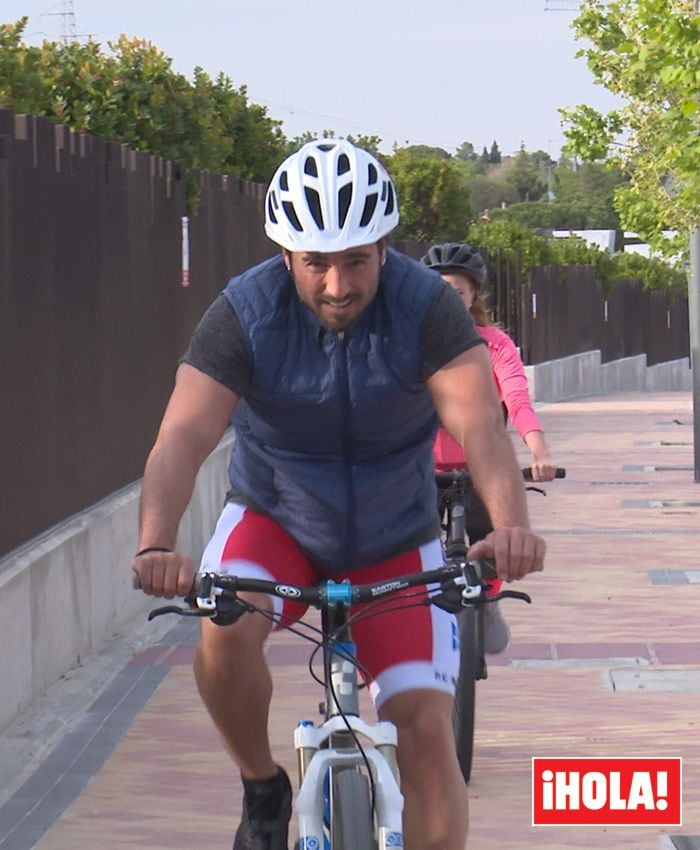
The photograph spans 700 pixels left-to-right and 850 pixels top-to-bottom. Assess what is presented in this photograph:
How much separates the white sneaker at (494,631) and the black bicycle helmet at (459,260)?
117 centimetres

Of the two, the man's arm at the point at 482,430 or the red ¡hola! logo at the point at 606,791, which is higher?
the man's arm at the point at 482,430

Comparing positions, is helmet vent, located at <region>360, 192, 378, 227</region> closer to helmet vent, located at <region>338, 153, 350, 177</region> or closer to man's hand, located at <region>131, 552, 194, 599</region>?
helmet vent, located at <region>338, 153, 350, 177</region>

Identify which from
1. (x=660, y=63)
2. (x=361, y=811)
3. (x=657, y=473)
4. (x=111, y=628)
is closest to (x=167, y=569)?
(x=361, y=811)

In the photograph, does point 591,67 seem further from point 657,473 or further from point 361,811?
point 361,811

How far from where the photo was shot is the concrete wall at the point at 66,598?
8.43 metres

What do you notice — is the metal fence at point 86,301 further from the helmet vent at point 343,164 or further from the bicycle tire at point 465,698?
the helmet vent at point 343,164

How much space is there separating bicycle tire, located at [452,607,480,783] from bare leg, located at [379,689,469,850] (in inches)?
105

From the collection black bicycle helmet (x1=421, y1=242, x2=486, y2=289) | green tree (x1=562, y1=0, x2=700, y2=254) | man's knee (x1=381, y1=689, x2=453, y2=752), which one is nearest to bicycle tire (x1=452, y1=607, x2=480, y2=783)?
black bicycle helmet (x1=421, y1=242, x2=486, y2=289)

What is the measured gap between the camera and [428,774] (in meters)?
4.66

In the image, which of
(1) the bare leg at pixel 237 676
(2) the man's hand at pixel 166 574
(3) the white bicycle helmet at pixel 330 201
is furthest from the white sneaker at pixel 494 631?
(2) the man's hand at pixel 166 574

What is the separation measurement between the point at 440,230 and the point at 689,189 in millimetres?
27155

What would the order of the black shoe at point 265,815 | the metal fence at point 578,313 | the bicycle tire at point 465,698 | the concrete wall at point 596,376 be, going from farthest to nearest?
the concrete wall at point 596,376
the metal fence at point 578,313
the bicycle tire at point 465,698
the black shoe at point 265,815

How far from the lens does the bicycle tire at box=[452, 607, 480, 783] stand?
741cm

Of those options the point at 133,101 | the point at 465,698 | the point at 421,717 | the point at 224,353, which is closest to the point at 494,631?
the point at 465,698
